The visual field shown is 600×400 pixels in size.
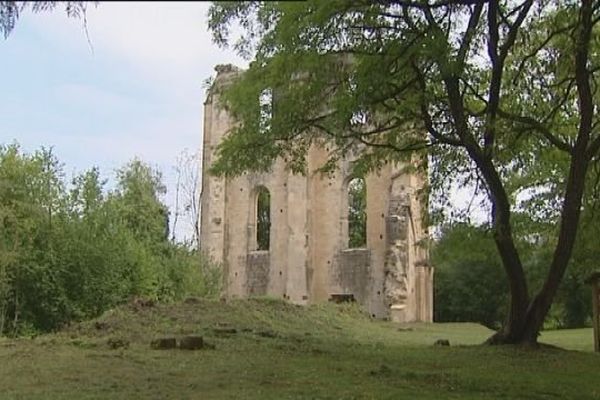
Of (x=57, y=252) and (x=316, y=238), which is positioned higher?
(x=316, y=238)

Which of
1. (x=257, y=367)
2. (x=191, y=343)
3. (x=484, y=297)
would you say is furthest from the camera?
(x=484, y=297)

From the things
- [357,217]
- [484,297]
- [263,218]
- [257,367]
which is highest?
[357,217]

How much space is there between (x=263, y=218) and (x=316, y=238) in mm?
6699

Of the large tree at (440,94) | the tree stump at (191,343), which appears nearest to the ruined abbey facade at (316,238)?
the large tree at (440,94)

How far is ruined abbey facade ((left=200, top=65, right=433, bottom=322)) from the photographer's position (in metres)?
36.4

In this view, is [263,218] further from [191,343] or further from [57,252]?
[191,343]

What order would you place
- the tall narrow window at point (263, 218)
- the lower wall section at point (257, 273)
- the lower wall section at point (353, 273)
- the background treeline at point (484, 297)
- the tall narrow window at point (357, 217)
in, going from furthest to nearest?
the tall narrow window at point (357, 217), the background treeline at point (484, 297), the tall narrow window at point (263, 218), the lower wall section at point (257, 273), the lower wall section at point (353, 273)

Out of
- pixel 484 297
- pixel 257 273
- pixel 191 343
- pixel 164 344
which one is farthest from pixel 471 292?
pixel 164 344

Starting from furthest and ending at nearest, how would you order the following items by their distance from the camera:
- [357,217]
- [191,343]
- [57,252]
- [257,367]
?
[357,217] → [57,252] → [191,343] → [257,367]

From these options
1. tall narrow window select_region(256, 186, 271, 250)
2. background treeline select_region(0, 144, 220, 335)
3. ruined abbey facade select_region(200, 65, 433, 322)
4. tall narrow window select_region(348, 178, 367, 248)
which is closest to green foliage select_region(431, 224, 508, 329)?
tall narrow window select_region(348, 178, 367, 248)

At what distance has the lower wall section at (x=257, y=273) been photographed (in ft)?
130

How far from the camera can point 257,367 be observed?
12.8 metres

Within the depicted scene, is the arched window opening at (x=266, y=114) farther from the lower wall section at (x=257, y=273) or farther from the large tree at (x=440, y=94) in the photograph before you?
the lower wall section at (x=257, y=273)

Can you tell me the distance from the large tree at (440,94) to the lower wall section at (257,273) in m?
21.5
